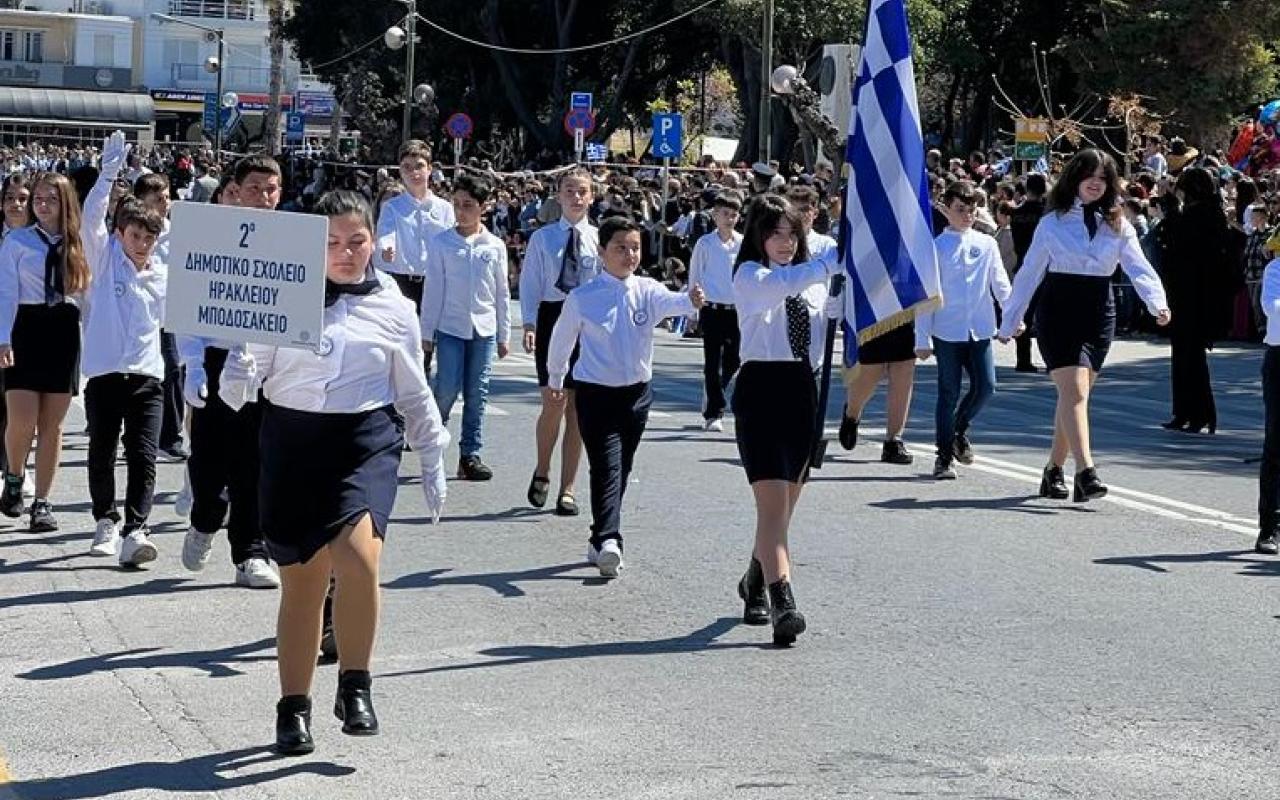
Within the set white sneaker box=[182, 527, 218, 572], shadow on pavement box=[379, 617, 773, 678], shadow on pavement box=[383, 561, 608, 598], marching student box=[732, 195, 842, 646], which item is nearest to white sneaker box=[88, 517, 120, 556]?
white sneaker box=[182, 527, 218, 572]

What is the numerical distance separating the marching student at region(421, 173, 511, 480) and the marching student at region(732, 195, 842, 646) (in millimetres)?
4513

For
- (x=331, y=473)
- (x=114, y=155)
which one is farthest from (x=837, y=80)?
(x=331, y=473)

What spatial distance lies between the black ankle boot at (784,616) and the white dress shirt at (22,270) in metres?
4.55

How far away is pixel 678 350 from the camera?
2417 cm

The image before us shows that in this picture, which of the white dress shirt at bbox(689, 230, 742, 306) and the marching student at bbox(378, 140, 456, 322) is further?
the white dress shirt at bbox(689, 230, 742, 306)

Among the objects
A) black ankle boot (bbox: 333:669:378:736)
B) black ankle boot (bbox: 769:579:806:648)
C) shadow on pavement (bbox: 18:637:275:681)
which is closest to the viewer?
black ankle boot (bbox: 333:669:378:736)

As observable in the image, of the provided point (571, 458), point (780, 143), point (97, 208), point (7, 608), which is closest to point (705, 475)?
point (571, 458)

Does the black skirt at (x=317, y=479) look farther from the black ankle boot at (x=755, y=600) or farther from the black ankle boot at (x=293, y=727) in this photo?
the black ankle boot at (x=755, y=600)

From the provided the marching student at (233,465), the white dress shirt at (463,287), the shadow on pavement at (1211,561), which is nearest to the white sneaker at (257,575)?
the marching student at (233,465)

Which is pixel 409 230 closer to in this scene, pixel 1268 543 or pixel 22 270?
pixel 22 270

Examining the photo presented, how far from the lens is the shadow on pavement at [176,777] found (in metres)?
6.48

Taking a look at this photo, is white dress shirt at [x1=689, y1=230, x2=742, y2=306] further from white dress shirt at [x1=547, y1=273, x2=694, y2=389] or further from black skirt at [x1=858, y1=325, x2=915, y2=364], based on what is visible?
white dress shirt at [x1=547, y1=273, x2=694, y2=389]

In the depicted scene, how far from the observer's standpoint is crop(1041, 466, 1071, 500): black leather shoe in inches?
513

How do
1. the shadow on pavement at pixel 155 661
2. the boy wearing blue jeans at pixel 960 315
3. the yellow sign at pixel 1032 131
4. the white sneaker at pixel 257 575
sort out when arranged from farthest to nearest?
the yellow sign at pixel 1032 131 < the boy wearing blue jeans at pixel 960 315 < the white sneaker at pixel 257 575 < the shadow on pavement at pixel 155 661
